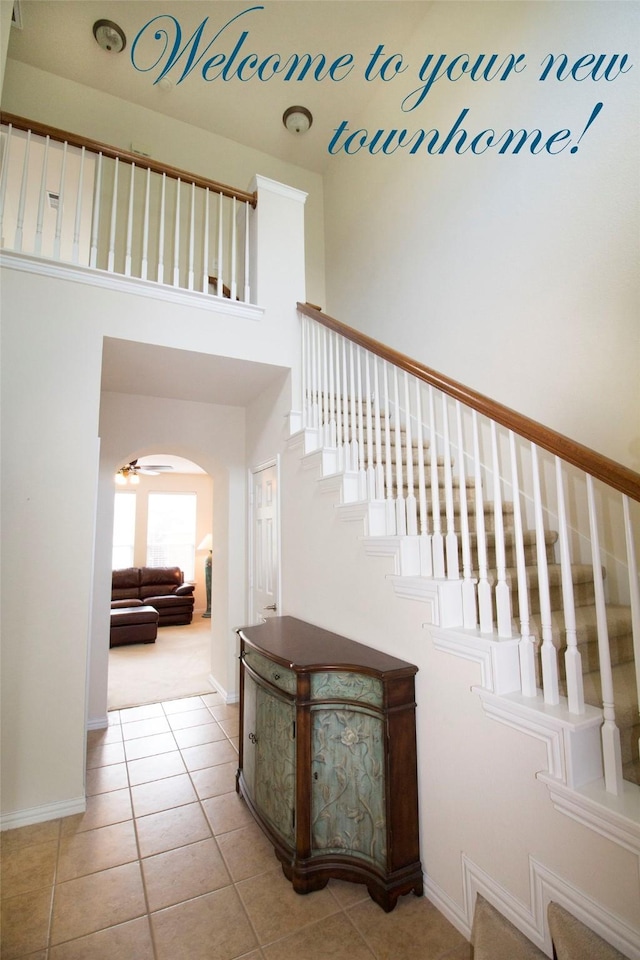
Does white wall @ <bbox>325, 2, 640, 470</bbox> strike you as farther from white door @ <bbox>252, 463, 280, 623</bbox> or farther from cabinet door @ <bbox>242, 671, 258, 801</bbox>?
cabinet door @ <bbox>242, 671, 258, 801</bbox>

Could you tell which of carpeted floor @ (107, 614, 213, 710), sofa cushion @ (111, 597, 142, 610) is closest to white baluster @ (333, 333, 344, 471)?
carpeted floor @ (107, 614, 213, 710)

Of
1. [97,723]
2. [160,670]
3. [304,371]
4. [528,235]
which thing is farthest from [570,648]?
[160,670]

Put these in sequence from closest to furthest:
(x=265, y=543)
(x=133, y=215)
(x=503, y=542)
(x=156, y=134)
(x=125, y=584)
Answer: (x=503, y=542)
(x=265, y=543)
(x=133, y=215)
(x=156, y=134)
(x=125, y=584)

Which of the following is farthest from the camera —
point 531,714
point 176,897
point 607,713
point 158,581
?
point 158,581

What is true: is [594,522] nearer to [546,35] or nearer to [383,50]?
[546,35]

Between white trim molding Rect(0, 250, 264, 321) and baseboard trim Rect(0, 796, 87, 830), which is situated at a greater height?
white trim molding Rect(0, 250, 264, 321)

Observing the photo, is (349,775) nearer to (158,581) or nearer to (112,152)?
(112,152)

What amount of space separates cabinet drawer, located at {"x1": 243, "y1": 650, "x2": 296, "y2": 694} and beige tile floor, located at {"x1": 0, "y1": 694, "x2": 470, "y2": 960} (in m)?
0.85

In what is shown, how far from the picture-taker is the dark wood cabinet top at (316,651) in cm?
192

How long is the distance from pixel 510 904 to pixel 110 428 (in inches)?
159

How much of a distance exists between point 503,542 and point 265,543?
100 inches

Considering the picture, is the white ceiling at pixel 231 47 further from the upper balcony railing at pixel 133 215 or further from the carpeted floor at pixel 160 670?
the carpeted floor at pixel 160 670

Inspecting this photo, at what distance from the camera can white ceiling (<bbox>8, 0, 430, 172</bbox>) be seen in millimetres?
4035

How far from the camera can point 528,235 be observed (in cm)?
289
